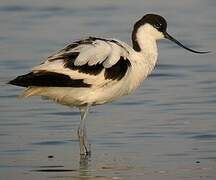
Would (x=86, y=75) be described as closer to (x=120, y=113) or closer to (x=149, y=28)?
(x=149, y=28)

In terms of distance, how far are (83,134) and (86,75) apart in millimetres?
617

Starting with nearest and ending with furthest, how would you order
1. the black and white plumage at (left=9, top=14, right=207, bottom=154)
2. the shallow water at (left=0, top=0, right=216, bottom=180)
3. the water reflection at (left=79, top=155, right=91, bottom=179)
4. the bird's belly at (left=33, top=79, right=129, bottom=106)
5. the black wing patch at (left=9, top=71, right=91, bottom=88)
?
1. the water reflection at (left=79, top=155, right=91, bottom=179)
2. the shallow water at (left=0, top=0, right=216, bottom=180)
3. the black wing patch at (left=9, top=71, right=91, bottom=88)
4. the black and white plumage at (left=9, top=14, right=207, bottom=154)
5. the bird's belly at (left=33, top=79, right=129, bottom=106)

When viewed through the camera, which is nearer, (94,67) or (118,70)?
(94,67)

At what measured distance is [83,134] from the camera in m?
11.3

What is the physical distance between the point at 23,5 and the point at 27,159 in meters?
10.0

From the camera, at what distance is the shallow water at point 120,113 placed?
33.3 feet

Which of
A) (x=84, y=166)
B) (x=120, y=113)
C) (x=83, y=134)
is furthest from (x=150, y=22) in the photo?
(x=84, y=166)

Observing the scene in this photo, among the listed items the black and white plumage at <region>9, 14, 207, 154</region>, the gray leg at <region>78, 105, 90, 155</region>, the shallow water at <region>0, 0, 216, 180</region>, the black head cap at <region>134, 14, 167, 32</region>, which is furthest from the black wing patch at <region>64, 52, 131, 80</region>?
the black head cap at <region>134, 14, 167, 32</region>

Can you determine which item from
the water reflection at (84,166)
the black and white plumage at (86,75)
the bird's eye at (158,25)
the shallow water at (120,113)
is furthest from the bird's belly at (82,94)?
the bird's eye at (158,25)

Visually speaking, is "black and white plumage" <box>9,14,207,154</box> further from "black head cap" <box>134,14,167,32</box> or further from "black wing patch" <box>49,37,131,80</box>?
"black head cap" <box>134,14,167,32</box>

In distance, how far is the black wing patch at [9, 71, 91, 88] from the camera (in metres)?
10.9

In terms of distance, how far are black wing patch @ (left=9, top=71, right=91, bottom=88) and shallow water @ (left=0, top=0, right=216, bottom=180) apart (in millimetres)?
644

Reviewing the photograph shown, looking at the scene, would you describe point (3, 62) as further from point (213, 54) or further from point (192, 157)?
point (192, 157)

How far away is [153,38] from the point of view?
40.5ft
